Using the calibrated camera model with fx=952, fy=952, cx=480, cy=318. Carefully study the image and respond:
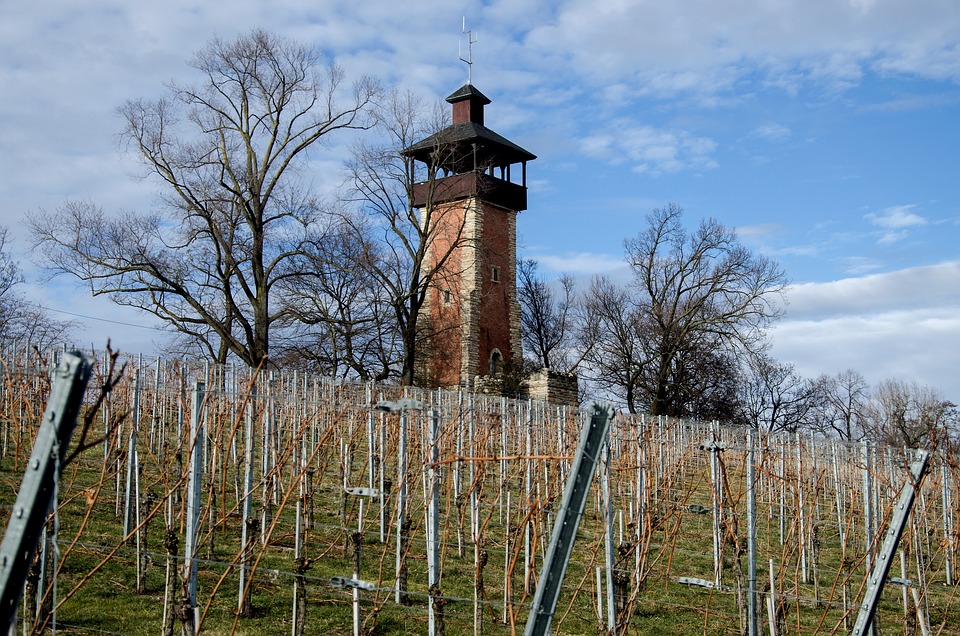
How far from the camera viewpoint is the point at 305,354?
27.7 meters

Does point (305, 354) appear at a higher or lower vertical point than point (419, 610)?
higher

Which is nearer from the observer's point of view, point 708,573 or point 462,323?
point 708,573

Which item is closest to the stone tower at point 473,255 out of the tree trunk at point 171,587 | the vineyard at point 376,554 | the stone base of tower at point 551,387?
the stone base of tower at point 551,387

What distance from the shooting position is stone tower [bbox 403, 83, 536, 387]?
3117 cm

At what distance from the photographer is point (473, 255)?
3212 cm

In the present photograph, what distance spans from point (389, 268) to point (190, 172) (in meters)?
6.07

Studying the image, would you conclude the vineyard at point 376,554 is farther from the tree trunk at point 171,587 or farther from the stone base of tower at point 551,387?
the stone base of tower at point 551,387

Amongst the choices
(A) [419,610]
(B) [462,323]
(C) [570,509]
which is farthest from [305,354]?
(C) [570,509]

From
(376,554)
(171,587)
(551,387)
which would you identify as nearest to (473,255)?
(551,387)

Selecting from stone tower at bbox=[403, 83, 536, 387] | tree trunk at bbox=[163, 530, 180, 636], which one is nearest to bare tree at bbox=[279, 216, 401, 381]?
stone tower at bbox=[403, 83, 536, 387]

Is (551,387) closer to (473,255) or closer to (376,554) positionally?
(473,255)

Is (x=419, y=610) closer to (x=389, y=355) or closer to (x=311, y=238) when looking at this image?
(x=311, y=238)

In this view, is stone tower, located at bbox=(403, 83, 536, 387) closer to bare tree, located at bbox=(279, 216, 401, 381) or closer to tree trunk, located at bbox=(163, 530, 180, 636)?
bare tree, located at bbox=(279, 216, 401, 381)

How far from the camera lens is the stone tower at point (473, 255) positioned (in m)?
31.2
